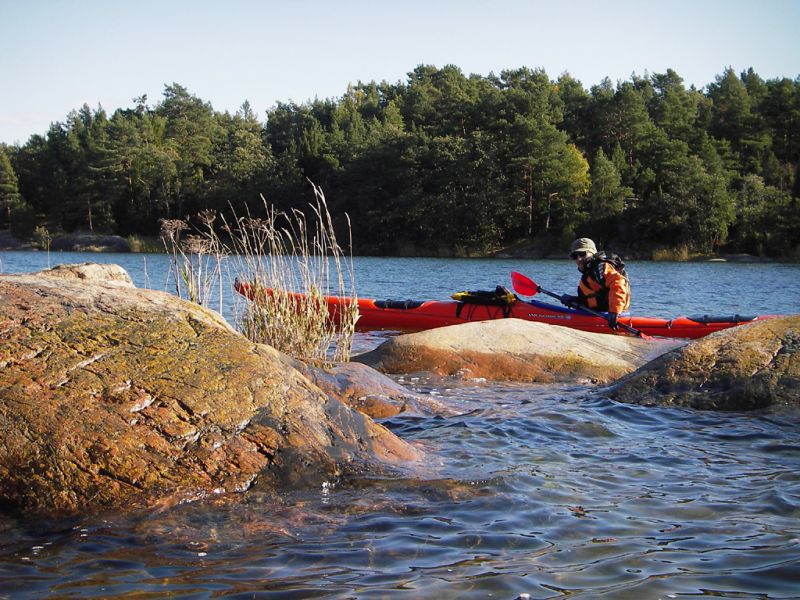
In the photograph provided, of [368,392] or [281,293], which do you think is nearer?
[368,392]

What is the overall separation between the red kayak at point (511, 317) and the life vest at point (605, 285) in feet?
0.70

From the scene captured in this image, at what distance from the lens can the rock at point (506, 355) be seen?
7695 millimetres

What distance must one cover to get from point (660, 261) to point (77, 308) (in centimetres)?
4119

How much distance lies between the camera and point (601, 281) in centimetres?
1055

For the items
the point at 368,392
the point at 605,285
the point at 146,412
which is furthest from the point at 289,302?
the point at 605,285

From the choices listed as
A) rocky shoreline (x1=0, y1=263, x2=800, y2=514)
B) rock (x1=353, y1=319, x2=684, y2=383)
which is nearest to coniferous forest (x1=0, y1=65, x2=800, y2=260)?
rock (x1=353, y1=319, x2=684, y2=383)

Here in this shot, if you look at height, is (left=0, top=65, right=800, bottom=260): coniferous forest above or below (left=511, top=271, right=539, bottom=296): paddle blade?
above

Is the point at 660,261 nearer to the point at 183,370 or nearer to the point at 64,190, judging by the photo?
the point at 183,370

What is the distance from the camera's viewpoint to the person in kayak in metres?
10.3

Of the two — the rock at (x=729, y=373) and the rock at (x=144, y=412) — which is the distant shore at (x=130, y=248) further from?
the rock at (x=144, y=412)

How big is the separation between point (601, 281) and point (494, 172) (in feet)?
146

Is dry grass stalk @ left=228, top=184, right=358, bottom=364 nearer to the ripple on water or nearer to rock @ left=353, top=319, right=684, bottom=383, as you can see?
rock @ left=353, top=319, right=684, bottom=383

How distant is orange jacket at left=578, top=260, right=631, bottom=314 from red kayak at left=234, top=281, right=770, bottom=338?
203 millimetres

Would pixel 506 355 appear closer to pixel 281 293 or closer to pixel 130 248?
pixel 281 293
